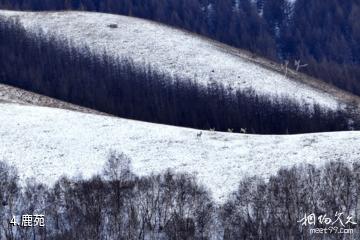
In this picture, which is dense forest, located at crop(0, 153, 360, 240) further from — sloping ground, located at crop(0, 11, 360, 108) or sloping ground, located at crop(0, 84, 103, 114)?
sloping ground, located at crop(0, 11, 360, 108)

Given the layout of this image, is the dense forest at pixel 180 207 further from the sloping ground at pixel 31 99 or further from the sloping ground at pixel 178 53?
the sloping ground at pixel 178 53

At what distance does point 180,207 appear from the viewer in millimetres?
56094

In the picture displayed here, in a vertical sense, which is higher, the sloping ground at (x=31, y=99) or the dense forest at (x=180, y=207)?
the dense forest at (x=180, y=207)

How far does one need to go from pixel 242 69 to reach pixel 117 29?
1985 centimetres

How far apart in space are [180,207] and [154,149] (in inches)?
564

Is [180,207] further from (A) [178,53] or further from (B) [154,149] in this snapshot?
(A) [178,53]

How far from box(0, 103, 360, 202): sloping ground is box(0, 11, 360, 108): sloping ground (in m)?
25.4

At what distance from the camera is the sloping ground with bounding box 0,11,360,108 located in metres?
101

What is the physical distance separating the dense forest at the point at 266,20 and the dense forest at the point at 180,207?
92.9 metres

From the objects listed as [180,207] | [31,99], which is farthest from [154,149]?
[31,99]

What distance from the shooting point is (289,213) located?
54.5 m

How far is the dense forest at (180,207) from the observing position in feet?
174

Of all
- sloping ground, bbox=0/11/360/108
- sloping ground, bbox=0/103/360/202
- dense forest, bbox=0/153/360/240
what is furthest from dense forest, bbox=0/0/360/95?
dense forest, bbox=0/153/360/240

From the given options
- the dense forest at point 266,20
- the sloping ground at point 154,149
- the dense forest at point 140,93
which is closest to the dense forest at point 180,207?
the sloping ground at point 154,149
